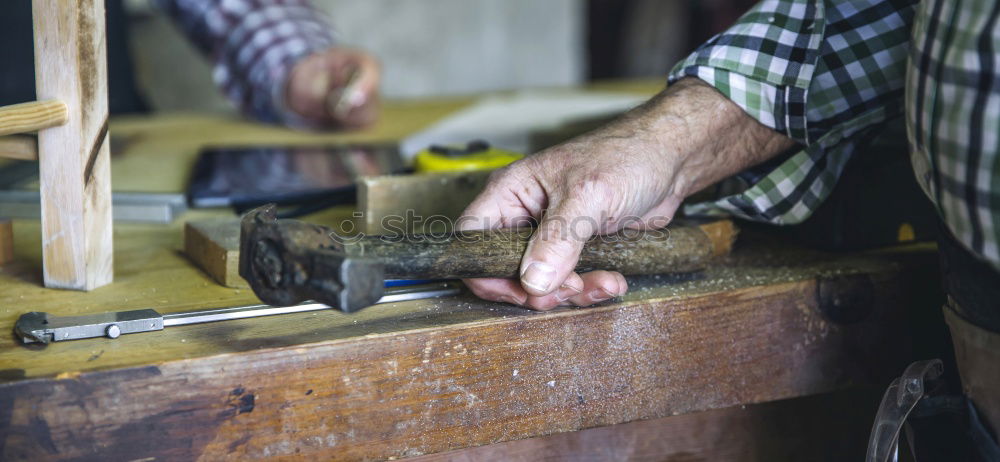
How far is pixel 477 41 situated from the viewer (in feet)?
12.6

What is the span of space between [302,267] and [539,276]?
0.64 feet

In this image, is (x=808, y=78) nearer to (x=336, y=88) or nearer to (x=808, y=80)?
(x=808, y=80)

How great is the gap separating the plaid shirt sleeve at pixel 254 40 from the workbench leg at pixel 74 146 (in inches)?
43.4

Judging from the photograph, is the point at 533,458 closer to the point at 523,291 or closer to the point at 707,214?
the point at 523,291

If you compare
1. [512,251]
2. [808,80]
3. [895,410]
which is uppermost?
[808,80]

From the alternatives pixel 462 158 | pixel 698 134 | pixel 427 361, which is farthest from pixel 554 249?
pixel 462 158

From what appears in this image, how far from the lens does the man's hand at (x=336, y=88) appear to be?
1.73 metres

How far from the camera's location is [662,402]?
2.45 ft

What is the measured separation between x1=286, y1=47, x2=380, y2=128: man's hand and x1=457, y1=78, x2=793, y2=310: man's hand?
977 mm

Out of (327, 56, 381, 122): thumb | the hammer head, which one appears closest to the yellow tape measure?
the hammer head

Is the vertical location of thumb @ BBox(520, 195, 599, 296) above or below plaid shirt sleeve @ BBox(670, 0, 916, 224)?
below

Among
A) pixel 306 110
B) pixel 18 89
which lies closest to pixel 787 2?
pixel 306 110

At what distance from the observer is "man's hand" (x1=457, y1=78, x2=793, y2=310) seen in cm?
71

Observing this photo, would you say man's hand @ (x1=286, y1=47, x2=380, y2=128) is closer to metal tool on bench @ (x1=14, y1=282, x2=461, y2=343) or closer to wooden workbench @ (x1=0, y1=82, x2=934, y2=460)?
wooden workbench @ (x1=0, y1=82, x2=934, y2=460)
